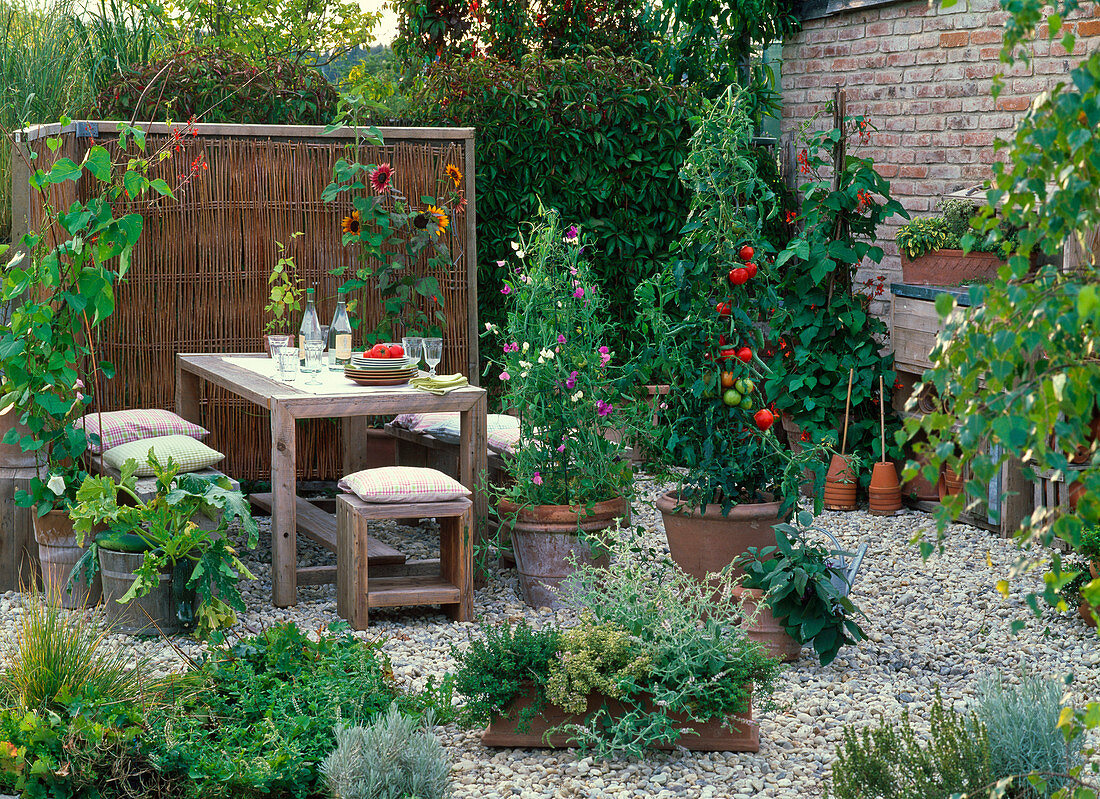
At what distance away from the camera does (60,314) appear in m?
3.98

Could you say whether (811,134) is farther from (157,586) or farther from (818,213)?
(157,586)

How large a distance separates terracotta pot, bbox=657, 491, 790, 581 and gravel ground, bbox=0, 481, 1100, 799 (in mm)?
431

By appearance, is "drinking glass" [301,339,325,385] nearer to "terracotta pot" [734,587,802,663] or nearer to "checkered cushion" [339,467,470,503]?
A: "checkered cushion" [339,467,470,503]

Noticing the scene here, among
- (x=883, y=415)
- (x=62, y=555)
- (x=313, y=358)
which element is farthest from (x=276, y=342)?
(x=883, y=415)

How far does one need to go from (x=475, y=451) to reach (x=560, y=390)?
470mm

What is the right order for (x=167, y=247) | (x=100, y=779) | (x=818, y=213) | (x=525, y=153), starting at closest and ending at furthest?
(x=100, y=779), (x=167, y=247), (x=818, y=213), (x=525, y=153)

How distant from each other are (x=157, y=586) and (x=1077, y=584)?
3.24 m

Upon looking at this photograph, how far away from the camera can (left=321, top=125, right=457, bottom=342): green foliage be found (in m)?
5.54

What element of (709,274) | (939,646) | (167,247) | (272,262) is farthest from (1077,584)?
(167,247)

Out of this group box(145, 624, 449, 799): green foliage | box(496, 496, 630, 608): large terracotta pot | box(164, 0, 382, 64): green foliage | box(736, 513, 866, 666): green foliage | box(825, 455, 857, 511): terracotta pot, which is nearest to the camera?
box(145, 624, 449, 799): green foliage

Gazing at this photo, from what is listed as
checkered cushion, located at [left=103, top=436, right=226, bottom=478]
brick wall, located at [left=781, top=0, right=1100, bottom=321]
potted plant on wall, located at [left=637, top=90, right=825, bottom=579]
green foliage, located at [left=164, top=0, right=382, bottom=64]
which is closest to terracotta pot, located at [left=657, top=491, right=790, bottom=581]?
potted plant on wall, located at [left=637, top=90, right=825, bottom=579]

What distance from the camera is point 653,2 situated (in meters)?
7.94

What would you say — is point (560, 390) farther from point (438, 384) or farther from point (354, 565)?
point (354, 565)

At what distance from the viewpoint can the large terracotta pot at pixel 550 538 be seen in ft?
13.8
